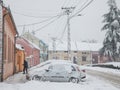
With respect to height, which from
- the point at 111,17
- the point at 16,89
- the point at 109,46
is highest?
the point at 111,17

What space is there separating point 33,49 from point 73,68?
45.3 metres

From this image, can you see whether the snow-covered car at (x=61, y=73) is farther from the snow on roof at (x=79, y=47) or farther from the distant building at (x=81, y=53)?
the snow on roof at (x=79, y=47)

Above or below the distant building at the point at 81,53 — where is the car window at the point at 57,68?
below

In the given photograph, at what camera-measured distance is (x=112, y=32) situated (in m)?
64.4

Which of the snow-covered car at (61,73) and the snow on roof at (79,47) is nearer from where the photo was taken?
the snow-covered car at (61,73)

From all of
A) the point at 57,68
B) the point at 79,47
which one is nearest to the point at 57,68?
the point at 57,68

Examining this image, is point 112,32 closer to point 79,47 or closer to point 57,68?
point 57,68

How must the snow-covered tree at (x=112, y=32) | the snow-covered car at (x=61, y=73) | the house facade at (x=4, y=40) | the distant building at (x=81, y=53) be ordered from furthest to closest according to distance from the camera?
1. the distant building at (x=81, y=53)
2. the snow-covered tree at (x=112, y=32)
3. the snow-covered car at (x=61, y=73)
4. the house facade at (x=4, y=40)

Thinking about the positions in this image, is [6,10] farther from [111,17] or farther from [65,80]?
[111,17]

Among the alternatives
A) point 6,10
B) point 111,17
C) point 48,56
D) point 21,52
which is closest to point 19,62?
point 21,52

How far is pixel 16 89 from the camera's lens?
55.9 feet

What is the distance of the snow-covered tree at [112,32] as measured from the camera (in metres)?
63.3

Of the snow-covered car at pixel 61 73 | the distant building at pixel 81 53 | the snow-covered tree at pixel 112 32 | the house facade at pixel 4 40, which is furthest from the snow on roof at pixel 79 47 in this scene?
the snow-covered car at pixel 61 73

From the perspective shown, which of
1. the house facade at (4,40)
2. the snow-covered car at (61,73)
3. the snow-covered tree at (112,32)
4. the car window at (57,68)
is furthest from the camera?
the snow-covered tree at (112,32)
